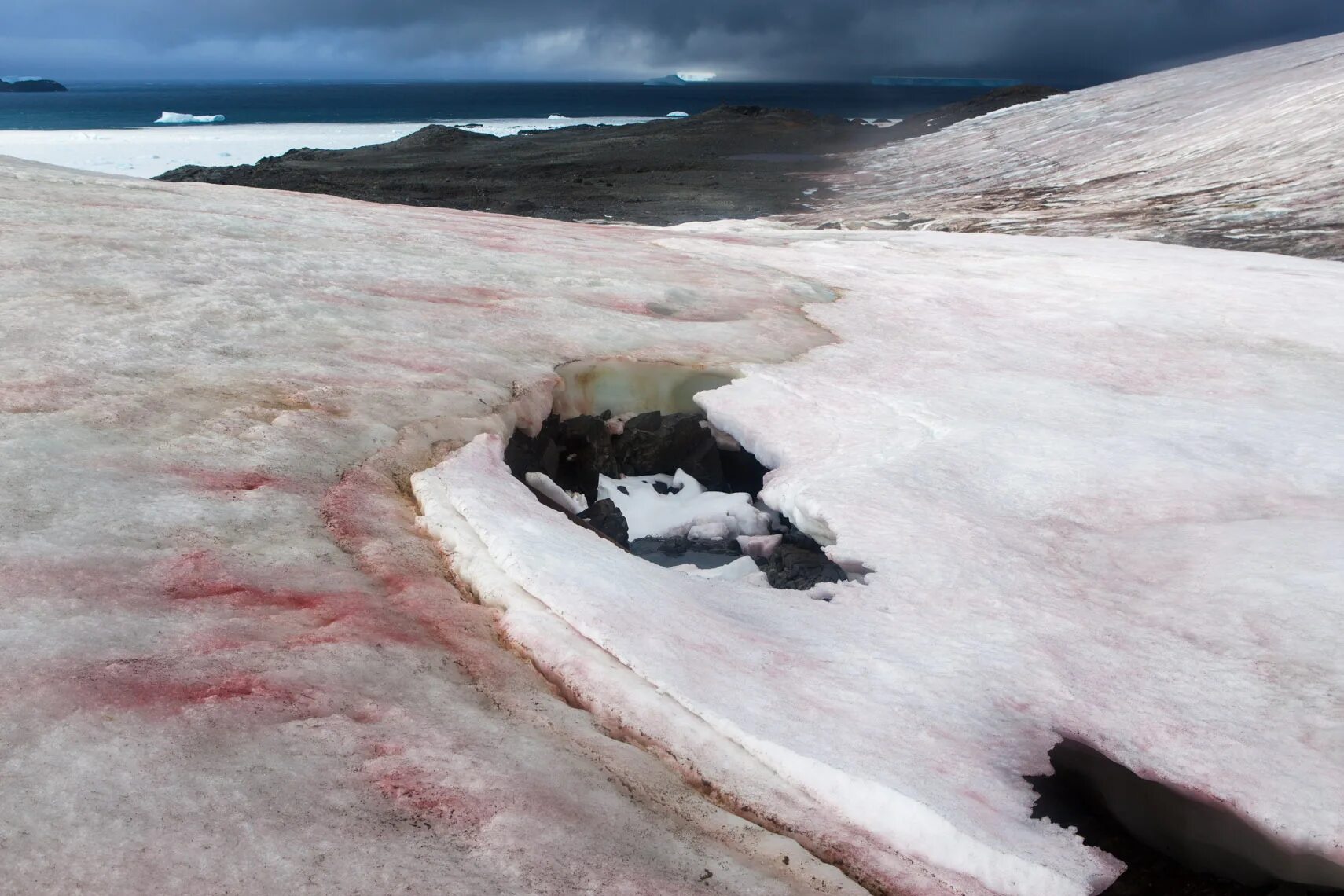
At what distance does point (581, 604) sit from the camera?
358 cm

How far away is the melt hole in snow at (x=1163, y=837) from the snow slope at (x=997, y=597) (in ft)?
0.25

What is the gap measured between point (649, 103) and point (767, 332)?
A: 11065cm

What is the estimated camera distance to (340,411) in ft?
16.7

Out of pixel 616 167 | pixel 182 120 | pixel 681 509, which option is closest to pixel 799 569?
pixel 681 509

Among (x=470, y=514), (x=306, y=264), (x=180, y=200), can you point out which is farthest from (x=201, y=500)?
(x=180, y=200)

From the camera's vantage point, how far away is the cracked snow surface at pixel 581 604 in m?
2.63

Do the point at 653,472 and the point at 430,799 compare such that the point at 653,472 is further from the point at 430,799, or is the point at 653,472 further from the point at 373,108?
the point at 373,108

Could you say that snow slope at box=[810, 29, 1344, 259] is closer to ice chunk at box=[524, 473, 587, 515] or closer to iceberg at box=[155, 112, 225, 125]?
ice chunk at box=[524, 473, 587, 515]

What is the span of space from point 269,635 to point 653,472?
142 inches

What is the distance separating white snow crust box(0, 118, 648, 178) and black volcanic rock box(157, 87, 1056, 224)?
12.1 ft

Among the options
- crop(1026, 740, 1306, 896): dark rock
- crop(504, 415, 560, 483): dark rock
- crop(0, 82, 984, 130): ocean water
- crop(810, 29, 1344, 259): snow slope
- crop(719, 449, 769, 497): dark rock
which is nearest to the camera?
crop(1026, 740, 1306, 896): dark rock

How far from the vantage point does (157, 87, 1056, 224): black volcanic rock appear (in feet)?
80.5

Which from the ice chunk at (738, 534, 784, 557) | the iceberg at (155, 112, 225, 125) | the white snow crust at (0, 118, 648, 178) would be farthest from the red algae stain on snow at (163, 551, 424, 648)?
the iceberg at (155, 112, 225, 125)

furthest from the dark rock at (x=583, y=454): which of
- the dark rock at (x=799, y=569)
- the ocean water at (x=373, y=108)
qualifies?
the ocean water at (x=373, y=108)
